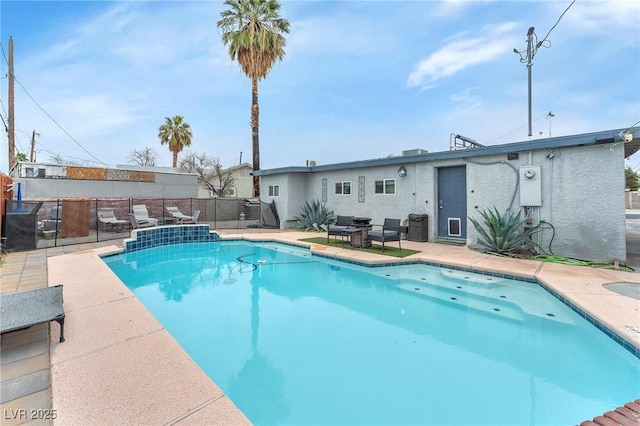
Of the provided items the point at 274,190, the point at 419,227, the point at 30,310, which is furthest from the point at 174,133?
the point at 30,310

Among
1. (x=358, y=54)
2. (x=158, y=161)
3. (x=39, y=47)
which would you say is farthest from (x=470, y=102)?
(x=158, y=161)

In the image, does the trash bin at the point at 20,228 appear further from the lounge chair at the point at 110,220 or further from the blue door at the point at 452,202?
the blue door at the point at 452,202

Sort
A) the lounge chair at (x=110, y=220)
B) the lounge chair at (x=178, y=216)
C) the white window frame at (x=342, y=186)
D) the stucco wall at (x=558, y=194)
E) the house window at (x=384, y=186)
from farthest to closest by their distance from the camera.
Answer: the lounge chair at (x=178, y=216) → the white window frame at (x=342, y=186) → the lounge chair at (x=110, y=220) → the house window at (x=384, y=186) → the stucco wall at (x=558, y=194)

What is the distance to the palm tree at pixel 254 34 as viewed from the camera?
14.5m

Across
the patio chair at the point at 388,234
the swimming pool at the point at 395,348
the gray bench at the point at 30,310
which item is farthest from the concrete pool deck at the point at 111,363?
the patio chair at the point at 388,234

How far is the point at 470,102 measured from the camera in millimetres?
13633

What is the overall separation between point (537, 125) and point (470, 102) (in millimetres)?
3075

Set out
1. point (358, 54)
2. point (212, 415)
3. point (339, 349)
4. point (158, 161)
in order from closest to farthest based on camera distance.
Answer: point (212, 415), point (339, 349), point (358, 54), point (158, 161)

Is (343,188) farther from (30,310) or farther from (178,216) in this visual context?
(30,310)

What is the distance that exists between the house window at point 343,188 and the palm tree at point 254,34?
7.36 meters

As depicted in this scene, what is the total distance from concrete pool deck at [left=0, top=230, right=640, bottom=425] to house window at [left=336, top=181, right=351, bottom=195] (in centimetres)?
831

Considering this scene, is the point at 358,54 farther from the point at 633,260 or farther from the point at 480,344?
the point at 480,344

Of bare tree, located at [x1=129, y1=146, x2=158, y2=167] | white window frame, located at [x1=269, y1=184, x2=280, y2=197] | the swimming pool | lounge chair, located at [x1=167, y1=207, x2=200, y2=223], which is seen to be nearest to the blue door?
the swimming pool

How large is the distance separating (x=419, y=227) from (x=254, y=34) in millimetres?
12241
